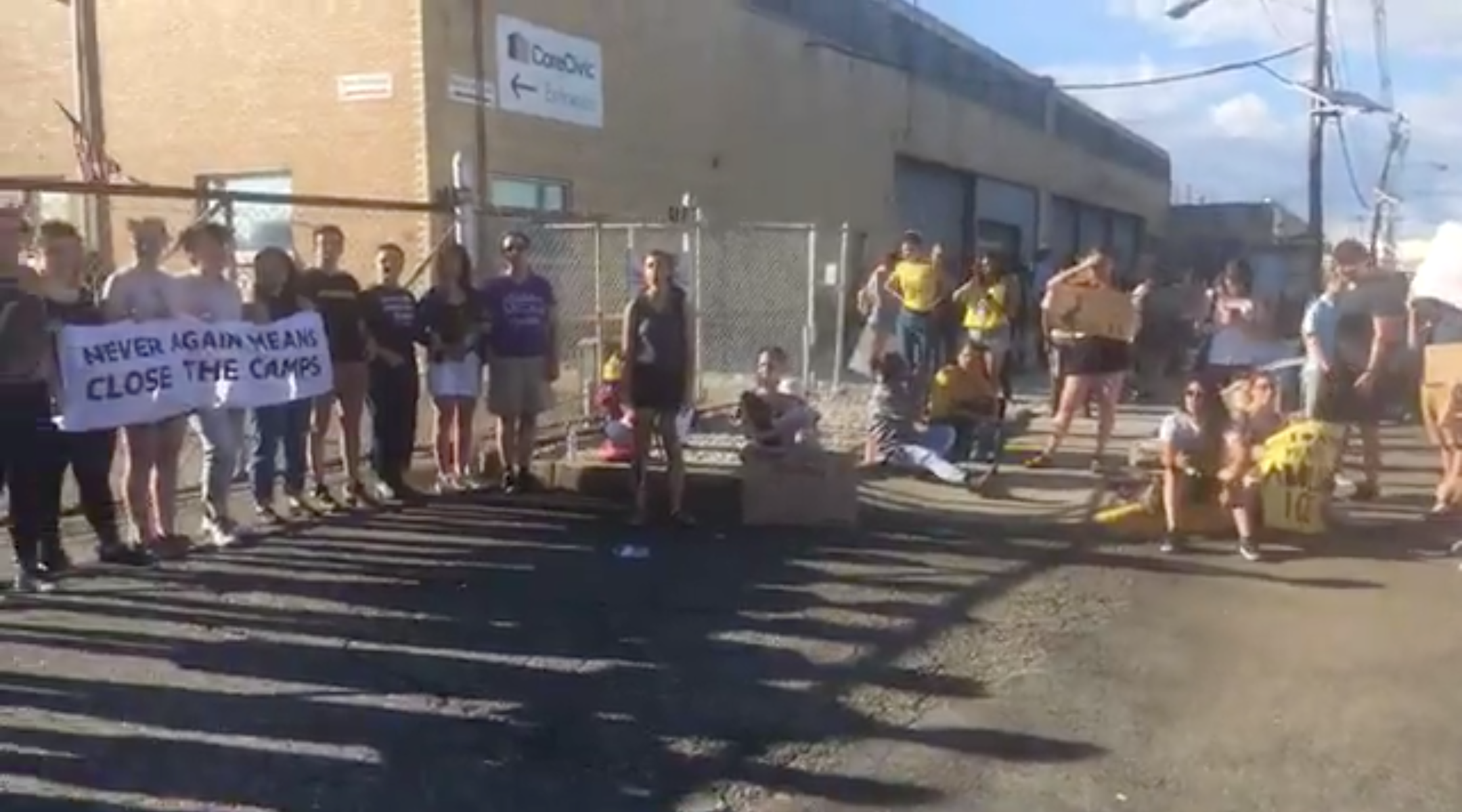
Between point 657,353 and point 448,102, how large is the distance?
8.69 metres

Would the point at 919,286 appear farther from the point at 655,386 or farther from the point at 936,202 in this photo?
the point at 936,202

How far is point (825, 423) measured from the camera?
591 inches

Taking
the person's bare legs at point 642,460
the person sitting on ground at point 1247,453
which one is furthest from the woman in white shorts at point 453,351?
the person sitting on ground at point 1247,453

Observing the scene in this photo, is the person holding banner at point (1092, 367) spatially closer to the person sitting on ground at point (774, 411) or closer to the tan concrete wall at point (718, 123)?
the person sitting on ground at point (774, 411)

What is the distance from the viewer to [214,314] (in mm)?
8867

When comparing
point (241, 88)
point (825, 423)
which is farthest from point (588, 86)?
point (825, 423)

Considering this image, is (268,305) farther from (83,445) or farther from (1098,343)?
(1098,343)

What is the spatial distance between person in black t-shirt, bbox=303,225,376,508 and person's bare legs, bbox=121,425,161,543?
1423mm

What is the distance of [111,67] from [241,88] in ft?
6.76

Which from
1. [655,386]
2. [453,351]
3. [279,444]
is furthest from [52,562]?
[655,386]

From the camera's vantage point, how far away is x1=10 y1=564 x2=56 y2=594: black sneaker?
782 centimetres

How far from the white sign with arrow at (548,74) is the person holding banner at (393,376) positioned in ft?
27.2

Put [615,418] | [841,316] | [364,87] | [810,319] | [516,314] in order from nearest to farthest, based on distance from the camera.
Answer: [516,314]
[615,418]
[810,319]
[841,316]
[364,87]

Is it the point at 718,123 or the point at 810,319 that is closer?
the point at 810,319
